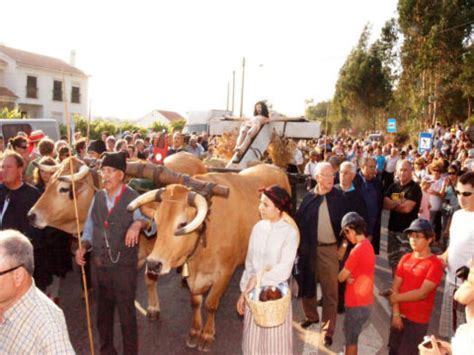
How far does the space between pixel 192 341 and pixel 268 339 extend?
1720mm

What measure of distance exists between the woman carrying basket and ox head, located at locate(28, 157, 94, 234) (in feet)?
7.40

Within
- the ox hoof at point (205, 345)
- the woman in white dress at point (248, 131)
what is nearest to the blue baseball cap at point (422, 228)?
the ox hoof at point (205, 345)

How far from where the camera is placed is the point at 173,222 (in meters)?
4.48

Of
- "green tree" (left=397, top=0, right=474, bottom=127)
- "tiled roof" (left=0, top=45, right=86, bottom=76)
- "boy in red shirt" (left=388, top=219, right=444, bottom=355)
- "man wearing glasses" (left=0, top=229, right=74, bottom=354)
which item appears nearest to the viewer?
"man wearing glasses" (left=0, top=229, right=74, bottom=354)

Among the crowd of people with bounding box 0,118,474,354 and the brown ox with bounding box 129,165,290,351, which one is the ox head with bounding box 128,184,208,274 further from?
the crowd of people with bounding box 0,118,474,354

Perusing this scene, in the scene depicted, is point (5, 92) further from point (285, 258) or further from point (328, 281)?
point (285, 258)

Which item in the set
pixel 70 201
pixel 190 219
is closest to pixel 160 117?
pixel 70 201

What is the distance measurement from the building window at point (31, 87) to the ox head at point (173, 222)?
142 ft

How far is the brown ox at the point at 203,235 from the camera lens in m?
4.42

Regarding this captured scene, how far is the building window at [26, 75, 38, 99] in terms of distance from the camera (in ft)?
142

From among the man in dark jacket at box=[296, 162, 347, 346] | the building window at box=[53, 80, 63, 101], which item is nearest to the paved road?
the man in dark jacket at box=[296, 162, 347, 346]

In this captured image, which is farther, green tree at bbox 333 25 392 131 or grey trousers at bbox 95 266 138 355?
Result: green tree at bbox 333 25 392 131

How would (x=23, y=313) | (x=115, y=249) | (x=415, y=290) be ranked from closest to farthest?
(x=23, y=313) < (x=415, y=290) < (x=115, y=249)

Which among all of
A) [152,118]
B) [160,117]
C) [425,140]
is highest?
[160,117]
